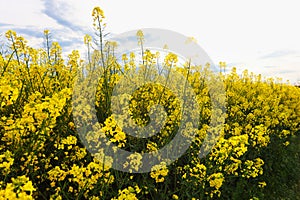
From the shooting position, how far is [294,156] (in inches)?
261

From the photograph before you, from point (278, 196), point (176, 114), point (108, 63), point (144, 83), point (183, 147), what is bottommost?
point (278, 196)

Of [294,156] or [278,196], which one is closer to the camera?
[278,196]

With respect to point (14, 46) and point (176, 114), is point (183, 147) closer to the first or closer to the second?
point (176, 114)

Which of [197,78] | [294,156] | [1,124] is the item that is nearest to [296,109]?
[294,156]

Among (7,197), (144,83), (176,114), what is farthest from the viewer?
(144,83)

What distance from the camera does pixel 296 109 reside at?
352 inches

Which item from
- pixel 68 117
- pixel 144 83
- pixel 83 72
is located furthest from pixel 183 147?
pixel 83 72

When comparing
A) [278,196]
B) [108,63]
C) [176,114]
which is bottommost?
[278,196]

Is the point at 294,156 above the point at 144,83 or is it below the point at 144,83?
below

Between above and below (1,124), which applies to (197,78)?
above

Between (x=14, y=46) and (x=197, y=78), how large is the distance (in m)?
3.39

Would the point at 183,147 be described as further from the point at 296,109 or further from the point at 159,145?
the point at 296,109

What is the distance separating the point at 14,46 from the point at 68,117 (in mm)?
1208

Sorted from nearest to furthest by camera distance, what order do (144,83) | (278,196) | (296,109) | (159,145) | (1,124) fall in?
(1,124) < (159,145) < (144,83) < (278,196) < (296,109)
